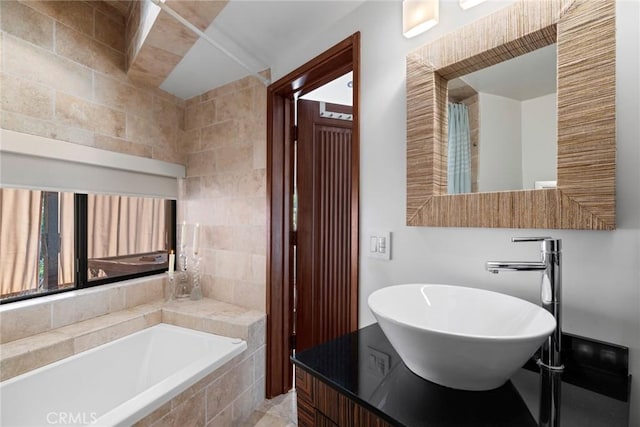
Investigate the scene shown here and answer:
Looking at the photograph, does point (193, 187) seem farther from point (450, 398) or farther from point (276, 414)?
point (450, 398)

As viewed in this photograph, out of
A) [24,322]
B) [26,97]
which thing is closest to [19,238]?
[24,322]

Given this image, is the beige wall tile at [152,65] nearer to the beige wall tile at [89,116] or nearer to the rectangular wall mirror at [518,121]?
the beige wall tile at [89,116]

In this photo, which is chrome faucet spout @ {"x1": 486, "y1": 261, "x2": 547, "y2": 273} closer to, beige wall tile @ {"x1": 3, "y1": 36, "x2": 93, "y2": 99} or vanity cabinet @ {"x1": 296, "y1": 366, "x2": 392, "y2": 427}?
vanity cabinet @ {"x1": 296, "y1": 366, "x2": 392, "y2": 427}

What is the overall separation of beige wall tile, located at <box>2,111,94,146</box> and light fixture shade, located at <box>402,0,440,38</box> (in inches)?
81.0

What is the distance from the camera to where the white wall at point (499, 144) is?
935 mm

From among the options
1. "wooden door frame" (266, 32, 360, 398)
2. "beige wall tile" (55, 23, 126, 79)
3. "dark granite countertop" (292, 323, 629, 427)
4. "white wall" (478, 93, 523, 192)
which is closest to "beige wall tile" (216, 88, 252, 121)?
"wooden door frame" (266, 32, 360, 398)

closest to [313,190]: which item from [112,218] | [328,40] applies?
[328,40]

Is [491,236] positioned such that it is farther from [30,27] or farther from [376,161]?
[30,27]

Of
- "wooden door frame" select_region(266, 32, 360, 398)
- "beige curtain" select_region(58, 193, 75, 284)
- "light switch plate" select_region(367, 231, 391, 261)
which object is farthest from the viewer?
"wooden door frame" select_region(266, 32, 360, 398)

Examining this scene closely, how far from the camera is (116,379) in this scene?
5.81 feet

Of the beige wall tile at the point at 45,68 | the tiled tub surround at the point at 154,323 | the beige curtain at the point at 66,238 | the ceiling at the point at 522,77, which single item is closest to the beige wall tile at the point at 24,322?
the tiled tub surround at the point at 154,323

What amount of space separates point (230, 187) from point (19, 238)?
1285mm

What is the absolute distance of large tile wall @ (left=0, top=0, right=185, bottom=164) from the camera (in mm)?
1611

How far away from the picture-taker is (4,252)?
168 centimetres
